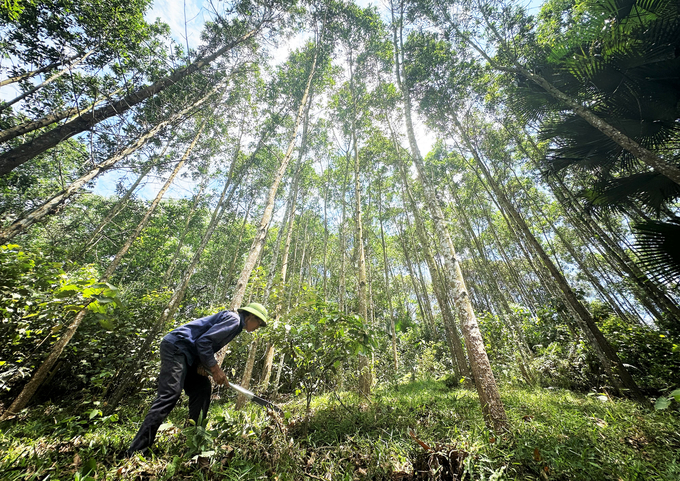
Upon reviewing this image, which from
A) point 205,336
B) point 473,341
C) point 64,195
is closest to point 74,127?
point 64,195

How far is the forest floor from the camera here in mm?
1910

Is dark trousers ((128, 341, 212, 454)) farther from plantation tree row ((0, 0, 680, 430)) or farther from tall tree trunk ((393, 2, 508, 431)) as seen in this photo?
tall tree trunk ((393, 2, 508, 431))

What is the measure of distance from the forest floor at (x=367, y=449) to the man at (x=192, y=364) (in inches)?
7.7

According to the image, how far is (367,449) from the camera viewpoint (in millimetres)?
2402

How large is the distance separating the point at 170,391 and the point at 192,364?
13.4 inches

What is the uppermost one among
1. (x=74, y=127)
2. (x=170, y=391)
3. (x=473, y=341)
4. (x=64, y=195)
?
(x=74, y=127)

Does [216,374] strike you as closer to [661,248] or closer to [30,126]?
[30,126]

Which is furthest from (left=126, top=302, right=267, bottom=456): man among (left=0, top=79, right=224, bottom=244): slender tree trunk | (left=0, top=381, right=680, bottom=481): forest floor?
(left=0, top=79, right=224, bottom=244): slender tree trunk

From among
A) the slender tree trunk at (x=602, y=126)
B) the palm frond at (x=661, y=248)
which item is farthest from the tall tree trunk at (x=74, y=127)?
the slender tree trunk at (x=602, y=126)

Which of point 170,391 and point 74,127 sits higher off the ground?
point 74,127

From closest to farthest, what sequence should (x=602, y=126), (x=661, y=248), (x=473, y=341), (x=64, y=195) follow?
(x=473, y=341)
(x=661, y=248)
(x=64, y=195)
(x=602, y=126)

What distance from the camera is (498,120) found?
9.84m

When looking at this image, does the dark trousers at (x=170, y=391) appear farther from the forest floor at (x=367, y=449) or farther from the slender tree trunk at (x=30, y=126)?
the slender tree trunk at (x=30, y=126)

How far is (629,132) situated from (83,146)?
1715cm
